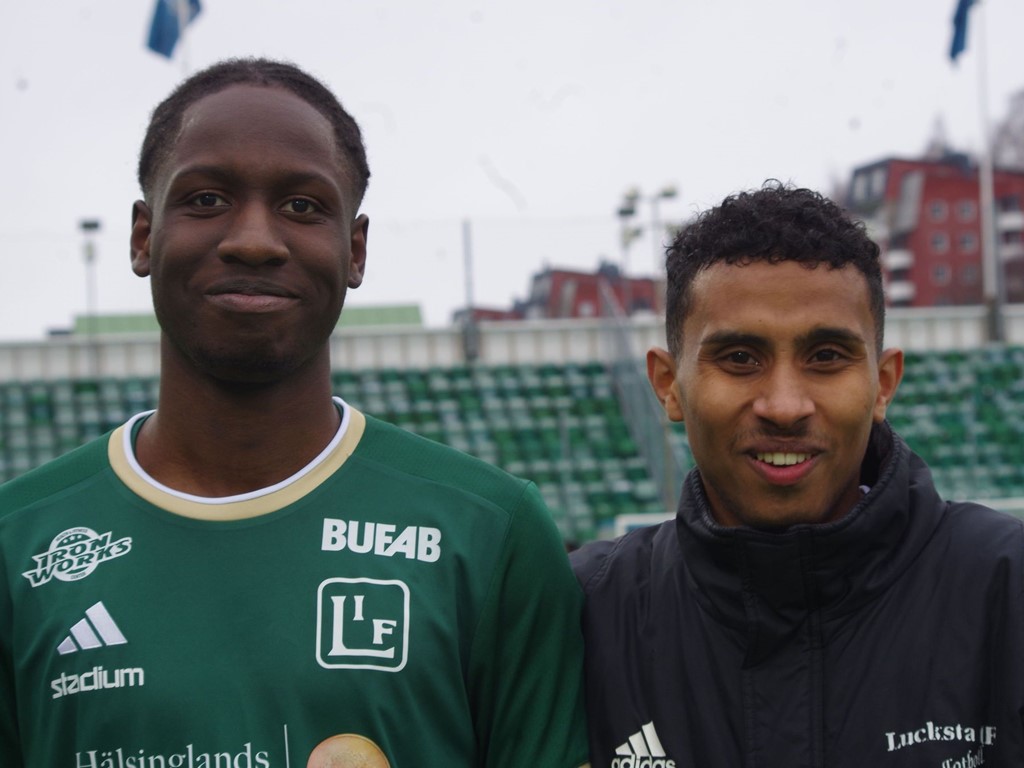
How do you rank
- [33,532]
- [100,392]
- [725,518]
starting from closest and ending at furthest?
1. [33,532]
2. [725,518]
3. [100,392]

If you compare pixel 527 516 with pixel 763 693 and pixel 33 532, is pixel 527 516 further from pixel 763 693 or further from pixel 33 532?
pixel 33 532

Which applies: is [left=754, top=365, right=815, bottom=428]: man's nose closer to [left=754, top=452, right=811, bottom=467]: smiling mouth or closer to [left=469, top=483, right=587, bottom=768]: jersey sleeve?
[left=754, top=452, right=811, bottom=467]: smiling mouth

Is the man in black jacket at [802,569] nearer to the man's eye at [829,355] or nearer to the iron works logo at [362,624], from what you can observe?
the man's eye at [829,355]

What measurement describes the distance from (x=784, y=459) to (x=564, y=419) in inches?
431

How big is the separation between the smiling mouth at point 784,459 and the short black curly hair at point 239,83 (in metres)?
0.78

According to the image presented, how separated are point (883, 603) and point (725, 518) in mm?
291

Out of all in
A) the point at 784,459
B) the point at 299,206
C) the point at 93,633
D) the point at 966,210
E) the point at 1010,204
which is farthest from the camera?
the point at 1010,204

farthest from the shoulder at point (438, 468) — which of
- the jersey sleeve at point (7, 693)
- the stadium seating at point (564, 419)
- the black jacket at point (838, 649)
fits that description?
the stadium seating at point (564, 419)

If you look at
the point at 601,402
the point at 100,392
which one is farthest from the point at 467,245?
the point at 100,392

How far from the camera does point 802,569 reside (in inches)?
74.5

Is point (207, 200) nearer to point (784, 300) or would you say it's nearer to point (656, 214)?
point (784, 300)

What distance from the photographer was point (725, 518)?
6.77 feet

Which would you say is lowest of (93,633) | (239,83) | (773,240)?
(93,633)

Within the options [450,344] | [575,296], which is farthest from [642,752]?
[450,344]
